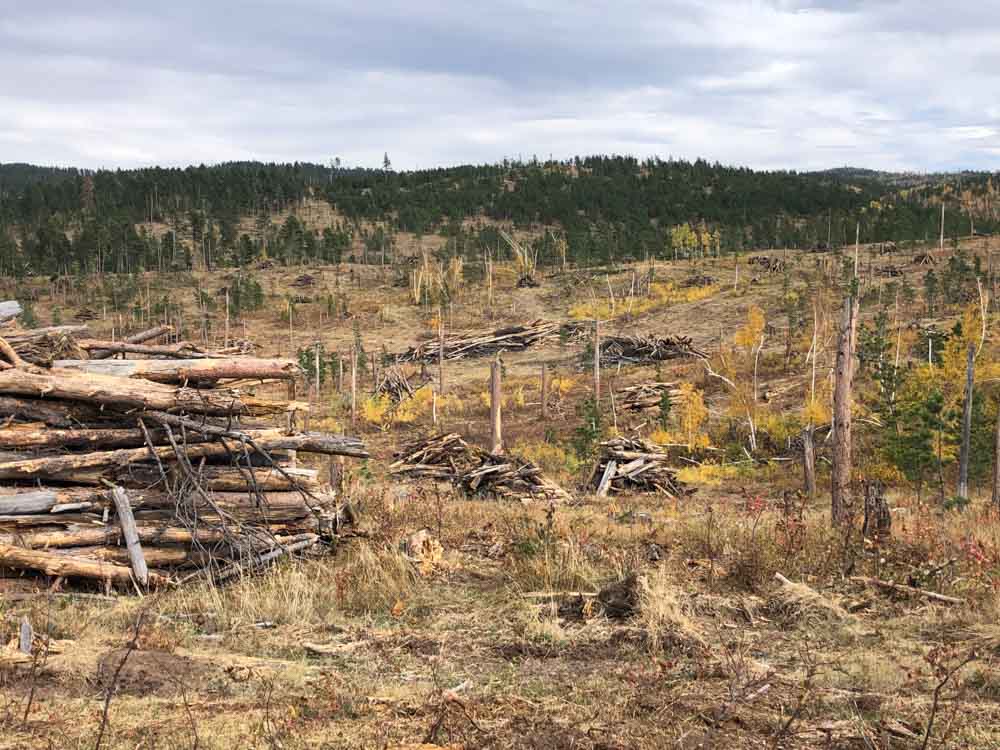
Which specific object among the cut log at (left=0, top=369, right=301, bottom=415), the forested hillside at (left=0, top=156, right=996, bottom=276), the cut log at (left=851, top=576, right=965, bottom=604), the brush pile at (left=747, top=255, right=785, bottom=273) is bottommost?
the cut log at (left=851, top=576, right=965, bottom=604)

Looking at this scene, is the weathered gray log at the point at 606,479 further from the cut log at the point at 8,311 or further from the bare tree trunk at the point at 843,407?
the cut log at the point at 8,311

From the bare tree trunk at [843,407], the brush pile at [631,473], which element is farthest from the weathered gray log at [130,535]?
the brush pile at [631,473]

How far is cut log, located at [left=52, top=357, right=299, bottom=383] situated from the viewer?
839 cm

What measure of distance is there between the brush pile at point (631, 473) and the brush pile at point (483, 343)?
83.3 feet

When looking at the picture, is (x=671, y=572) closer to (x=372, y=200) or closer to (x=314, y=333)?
(x=314, y=333)

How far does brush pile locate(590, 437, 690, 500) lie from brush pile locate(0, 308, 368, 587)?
10.3 metres

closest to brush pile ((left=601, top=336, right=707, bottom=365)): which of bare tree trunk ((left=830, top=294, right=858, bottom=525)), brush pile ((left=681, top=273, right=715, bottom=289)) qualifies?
brush pile ((left=681, top=273, right=715, bottom=289))

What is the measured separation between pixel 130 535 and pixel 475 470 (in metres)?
10.5

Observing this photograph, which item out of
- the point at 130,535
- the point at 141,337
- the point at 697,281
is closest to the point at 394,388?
the point at 141,337

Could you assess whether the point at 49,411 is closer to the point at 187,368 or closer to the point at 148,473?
the point at 148,473

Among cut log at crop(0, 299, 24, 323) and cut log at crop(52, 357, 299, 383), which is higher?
cut log at crop(0, 299, 24, 323)

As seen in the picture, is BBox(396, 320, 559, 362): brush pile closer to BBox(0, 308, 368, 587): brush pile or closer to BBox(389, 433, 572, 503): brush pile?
BBox(389, 433, 572, 503): brush pile

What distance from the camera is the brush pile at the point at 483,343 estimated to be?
4466cm

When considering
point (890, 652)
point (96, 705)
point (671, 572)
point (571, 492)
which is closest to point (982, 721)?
point (890, 652)
